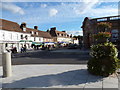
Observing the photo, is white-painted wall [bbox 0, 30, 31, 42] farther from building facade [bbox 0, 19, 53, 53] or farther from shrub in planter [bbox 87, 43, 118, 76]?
shrub in planter [bbox 87, 43, 118, 76]

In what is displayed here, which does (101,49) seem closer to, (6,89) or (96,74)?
(96,74)

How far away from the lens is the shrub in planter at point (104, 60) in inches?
223

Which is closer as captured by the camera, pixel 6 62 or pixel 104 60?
pixel 104 60

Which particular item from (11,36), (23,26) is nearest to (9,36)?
(11,36)

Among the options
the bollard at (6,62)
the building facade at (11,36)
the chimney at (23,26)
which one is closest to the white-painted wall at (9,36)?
the building facade at (11,36)

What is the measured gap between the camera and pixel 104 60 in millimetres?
5742

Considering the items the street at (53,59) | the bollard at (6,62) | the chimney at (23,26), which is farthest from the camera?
the chimney at (23,26)

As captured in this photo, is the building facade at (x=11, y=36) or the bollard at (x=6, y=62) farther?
the building facade at (x=11, y=36)

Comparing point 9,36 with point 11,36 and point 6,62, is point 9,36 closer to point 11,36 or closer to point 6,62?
point 11,36

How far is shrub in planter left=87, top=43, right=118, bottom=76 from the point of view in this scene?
5.66 m

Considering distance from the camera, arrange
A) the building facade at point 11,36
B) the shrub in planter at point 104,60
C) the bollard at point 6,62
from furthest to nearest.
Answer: the building facade at point 11,36 → the bollard at point 6,62 → the shrub in planter at point 104,60

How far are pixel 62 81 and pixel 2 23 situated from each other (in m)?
33.5

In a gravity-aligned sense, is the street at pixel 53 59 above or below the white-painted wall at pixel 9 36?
below

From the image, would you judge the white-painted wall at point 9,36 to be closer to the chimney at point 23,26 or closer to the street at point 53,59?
the chimney at point 23,26
